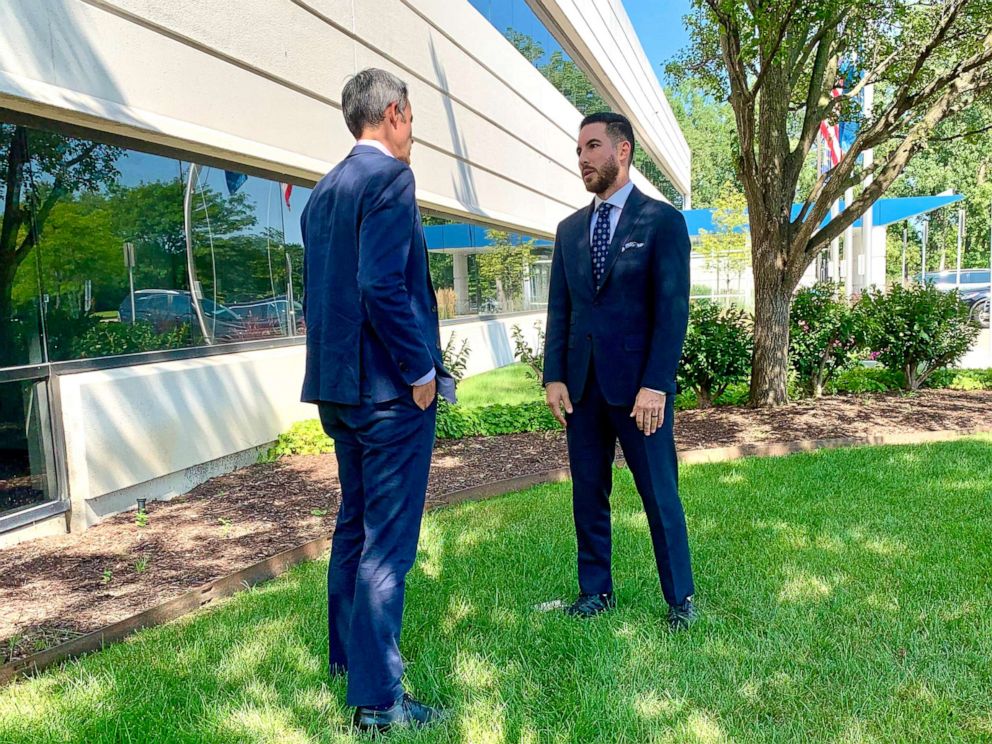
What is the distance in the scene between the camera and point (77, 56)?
5.12 meters

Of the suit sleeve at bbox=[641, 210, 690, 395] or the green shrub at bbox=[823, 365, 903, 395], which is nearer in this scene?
the suit sleeve at bbox=[641, 210, 690, 395]

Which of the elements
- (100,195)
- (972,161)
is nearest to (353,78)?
(100,195)

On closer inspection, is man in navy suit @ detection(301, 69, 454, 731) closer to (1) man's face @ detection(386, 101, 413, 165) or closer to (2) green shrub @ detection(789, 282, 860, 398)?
(1) man's face @ detection(386, 101, 413, 165)

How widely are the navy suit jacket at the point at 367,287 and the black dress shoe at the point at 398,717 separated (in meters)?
1.04

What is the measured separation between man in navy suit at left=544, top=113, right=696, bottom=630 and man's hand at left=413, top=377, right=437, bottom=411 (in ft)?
3.41

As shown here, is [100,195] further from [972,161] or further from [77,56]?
[972,161]

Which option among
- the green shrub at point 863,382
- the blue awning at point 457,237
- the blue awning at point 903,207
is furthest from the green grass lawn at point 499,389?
the blue awning at point 903,207

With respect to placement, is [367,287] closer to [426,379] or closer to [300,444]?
[426,379]

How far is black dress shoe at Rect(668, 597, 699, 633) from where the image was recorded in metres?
3.46

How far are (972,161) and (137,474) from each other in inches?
2369

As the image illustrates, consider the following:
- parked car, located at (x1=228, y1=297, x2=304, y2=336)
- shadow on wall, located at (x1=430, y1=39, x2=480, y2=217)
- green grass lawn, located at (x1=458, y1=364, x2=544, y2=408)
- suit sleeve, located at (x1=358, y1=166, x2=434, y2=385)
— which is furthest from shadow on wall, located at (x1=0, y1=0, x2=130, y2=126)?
shadow on wall, located at (x1=430, y1=39, x2=480, y2=217)

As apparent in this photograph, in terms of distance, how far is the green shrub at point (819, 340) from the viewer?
9.59 m

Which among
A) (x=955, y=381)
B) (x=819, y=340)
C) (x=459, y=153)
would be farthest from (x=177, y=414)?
(x=955, y=381)

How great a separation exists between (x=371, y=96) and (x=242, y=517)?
12.3 feet
